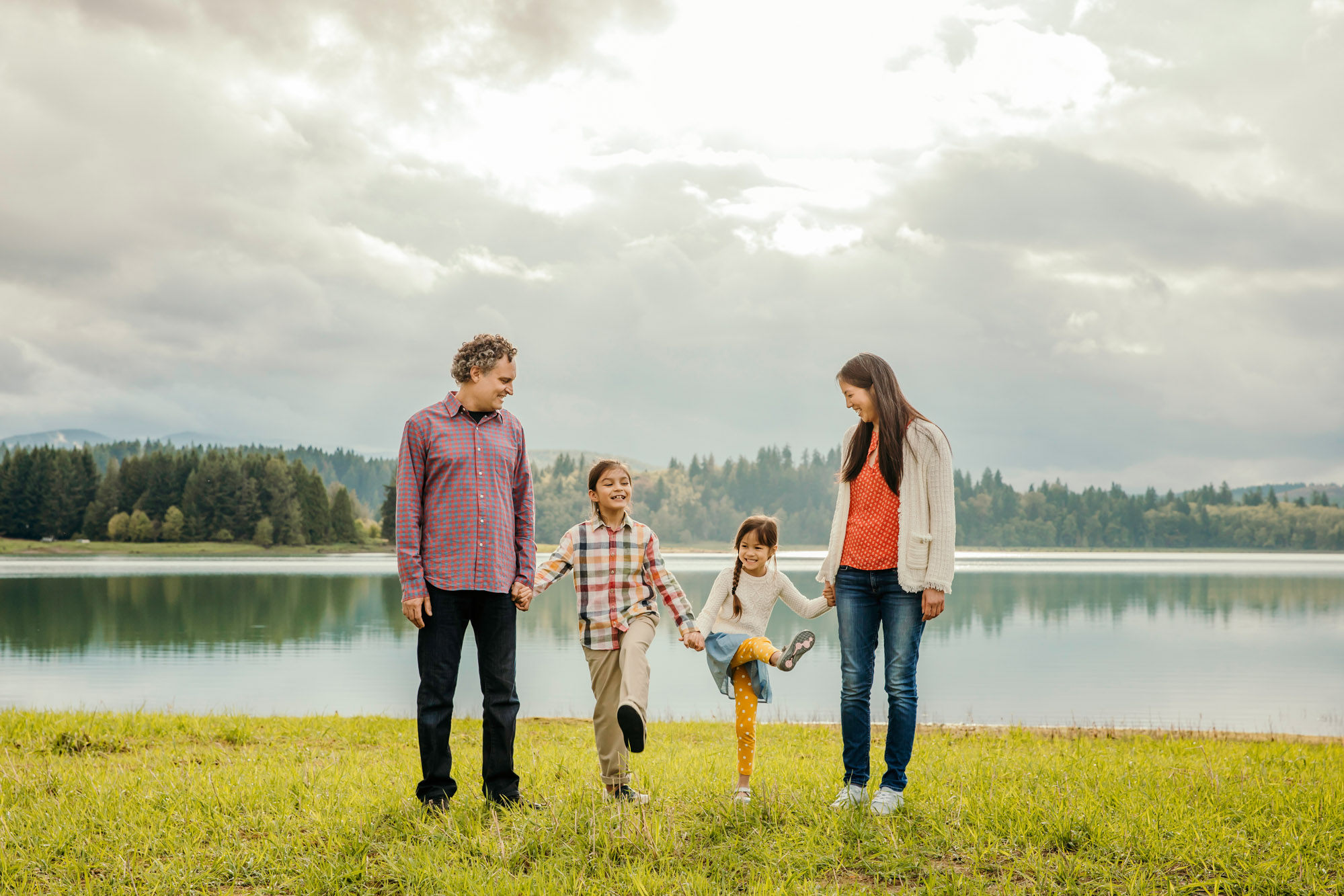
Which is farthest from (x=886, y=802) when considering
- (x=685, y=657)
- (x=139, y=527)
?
(x=139, y=527)

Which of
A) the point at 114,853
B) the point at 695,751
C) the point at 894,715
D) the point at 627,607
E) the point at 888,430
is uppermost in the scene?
the point at 888,430

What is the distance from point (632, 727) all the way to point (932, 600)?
1679 millimetres

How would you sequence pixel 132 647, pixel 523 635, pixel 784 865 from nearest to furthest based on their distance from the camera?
pixel 784 865 < pixel 132 647 < pixel 523 635

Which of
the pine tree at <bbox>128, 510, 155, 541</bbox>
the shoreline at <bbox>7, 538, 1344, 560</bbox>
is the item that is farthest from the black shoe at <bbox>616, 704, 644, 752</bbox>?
the pine tree at <bbox>128, 510, 155, 541</bbox>

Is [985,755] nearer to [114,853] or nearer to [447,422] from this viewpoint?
[447,422]

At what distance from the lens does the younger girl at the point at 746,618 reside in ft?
16.9

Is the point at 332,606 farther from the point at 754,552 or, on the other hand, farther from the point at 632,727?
the point at 632,727

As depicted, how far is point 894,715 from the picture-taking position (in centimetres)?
488

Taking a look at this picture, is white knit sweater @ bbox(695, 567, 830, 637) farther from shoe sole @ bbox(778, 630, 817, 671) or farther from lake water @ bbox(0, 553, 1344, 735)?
lake water @ bbox(0, 553, 1344, 735)

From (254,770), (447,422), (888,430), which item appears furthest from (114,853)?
(888,430)

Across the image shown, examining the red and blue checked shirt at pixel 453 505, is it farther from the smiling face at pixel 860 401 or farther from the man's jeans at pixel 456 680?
the smiling face at pixel 860 401

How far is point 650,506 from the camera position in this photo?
5896 inches

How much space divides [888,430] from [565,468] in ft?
506

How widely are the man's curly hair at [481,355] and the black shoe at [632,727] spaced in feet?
6.40
